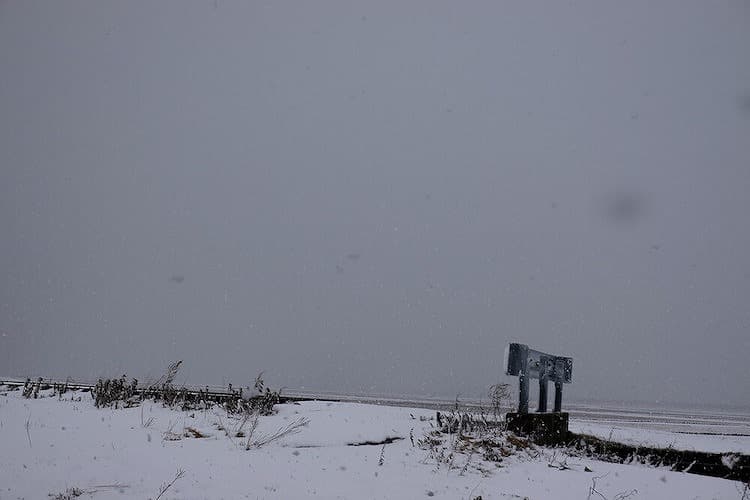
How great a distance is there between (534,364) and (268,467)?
5663mm

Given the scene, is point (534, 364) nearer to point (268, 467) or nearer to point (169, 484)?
point (268, 467)

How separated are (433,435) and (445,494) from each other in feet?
9.74

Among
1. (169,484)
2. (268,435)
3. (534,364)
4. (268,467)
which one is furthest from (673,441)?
(169,484)

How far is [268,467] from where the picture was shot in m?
5.14

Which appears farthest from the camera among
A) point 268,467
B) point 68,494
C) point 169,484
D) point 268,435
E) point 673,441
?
point 673,441

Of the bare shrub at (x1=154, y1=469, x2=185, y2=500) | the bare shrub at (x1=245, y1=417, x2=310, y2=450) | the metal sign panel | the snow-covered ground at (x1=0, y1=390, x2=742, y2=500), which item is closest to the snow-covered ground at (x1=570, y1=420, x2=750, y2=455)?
the metal sign panel

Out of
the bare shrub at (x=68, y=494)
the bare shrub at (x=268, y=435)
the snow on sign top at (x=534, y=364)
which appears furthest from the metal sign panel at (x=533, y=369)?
the bare shrub at (x=68, y=494)

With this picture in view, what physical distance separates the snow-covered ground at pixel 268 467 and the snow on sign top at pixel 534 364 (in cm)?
156

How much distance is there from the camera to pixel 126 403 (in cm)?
968

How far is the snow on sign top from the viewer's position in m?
8.59

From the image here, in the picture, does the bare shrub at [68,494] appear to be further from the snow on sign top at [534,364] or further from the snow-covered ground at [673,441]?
the snow-covered ground at [673,441]

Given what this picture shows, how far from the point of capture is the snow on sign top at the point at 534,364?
859 centimetres

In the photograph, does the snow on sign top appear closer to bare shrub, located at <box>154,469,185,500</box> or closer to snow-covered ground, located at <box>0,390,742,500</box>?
snow-covered ground, located at <box>0,390,742,500</box>

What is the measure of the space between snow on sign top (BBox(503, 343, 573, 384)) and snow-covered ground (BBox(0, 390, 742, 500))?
156cm
